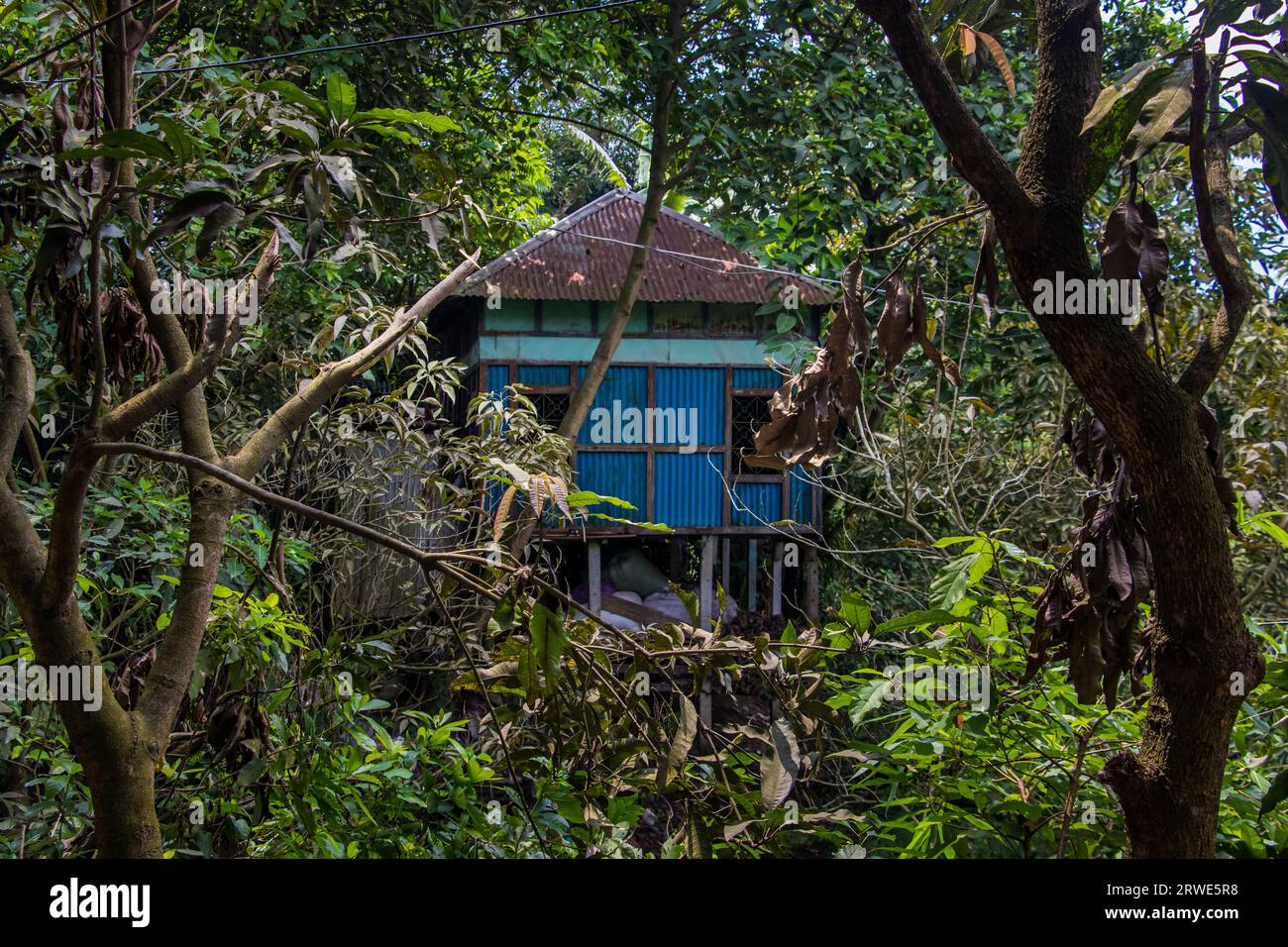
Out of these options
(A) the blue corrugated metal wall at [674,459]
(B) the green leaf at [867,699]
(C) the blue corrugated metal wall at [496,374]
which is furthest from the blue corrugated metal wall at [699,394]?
(B) the green leaf at [867,699]

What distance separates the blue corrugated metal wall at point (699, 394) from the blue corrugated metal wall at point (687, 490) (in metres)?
0.22

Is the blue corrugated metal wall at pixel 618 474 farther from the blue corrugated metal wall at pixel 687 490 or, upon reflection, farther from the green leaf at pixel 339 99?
the green leaf at pixel 339 99

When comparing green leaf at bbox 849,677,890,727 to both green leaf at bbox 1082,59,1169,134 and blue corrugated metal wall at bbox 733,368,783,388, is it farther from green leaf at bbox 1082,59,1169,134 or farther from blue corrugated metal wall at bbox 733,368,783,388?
blue corrugated metal wall at bbox 733,368,783,388

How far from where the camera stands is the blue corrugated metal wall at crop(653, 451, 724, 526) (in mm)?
9219

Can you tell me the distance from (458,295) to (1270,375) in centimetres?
610

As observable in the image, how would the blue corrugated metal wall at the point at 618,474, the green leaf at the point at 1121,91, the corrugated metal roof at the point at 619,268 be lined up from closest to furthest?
the green leaf at the point at 1121,91 → the corrugated metal roof at the point at 619,268 → the blue corrugated metal wall at the point at 618,474

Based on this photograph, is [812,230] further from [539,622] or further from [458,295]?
A: [539,622]

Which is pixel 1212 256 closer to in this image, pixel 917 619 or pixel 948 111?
pixel 948 111

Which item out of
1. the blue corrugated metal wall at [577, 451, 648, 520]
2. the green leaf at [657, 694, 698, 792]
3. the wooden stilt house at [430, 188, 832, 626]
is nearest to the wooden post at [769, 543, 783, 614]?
the wooden stilt house at [430, 188, 832, 626]

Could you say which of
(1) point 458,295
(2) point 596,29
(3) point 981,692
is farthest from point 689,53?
(3) point 981,692

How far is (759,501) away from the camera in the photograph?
9.36m

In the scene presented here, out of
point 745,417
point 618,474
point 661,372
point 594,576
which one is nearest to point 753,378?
point 745,417

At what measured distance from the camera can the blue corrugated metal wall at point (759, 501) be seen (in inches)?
368

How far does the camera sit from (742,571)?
10.4 meters
